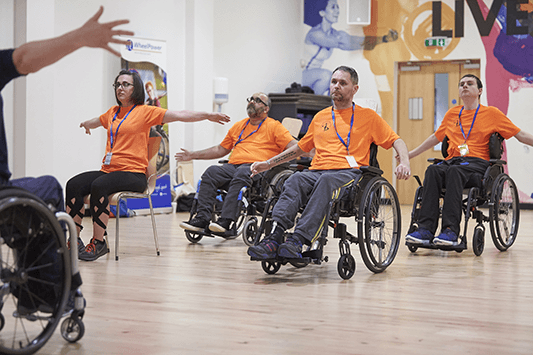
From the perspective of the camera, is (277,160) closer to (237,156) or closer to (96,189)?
(96,189)

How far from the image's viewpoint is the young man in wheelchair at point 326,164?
311 cm

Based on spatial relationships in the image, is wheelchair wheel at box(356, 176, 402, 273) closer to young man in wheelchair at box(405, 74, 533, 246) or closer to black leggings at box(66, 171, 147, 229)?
young man in wheelchair at box(405, 74, 533, 246)

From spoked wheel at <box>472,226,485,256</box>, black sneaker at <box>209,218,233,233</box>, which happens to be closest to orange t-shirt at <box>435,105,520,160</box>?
spoked wheel at <box>472,226,485,256</box>

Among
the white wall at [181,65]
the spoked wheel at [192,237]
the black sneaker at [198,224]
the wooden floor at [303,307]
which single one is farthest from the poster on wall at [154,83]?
the wooden floor at [303,307]

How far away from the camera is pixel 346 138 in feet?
11.5

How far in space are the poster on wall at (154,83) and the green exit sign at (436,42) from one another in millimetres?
3530

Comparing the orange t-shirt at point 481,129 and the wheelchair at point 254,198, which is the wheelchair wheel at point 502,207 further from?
the wheelchair at point 254,198

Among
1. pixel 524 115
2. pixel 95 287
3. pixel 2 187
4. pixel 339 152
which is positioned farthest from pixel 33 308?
pixel 524 115

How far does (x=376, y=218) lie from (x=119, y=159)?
1584 millimetres

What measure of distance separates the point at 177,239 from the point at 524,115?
17.1ft

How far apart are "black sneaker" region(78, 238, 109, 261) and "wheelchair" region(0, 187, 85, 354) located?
1.73m

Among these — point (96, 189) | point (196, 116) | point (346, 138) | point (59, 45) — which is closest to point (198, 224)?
point (96, 189)

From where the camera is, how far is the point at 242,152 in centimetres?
485

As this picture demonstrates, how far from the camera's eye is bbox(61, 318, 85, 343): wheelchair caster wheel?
2070mm
